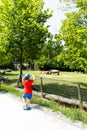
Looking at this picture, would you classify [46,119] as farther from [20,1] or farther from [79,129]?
[20,1]

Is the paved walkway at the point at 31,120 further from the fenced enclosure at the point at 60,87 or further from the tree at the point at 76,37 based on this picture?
the tree at the point at 76,37

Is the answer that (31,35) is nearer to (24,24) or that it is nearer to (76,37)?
(24,24)

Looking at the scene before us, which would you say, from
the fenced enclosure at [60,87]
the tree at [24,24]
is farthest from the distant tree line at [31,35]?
the fenced enclosure at [60,87]

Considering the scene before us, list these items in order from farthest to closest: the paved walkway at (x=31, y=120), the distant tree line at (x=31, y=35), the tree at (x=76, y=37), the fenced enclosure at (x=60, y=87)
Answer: the distant tree line at (x=31, y=35) < the tree at (x=76, y=37) < the fenced enclosure at (x=60, y=87) < the paved walkway at (x=31, y=120)

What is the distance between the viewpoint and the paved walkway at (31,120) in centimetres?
888

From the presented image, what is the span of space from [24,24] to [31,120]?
16075 millimetres

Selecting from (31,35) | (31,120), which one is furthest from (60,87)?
(31,120)

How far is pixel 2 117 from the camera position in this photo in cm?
1049

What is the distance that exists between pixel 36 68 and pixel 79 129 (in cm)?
5803

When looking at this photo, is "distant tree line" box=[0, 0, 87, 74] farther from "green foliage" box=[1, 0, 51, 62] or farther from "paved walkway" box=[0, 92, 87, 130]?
"paved walkway" box=[0, 92, 87, 130]

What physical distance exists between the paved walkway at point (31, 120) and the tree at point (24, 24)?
44.3 feet

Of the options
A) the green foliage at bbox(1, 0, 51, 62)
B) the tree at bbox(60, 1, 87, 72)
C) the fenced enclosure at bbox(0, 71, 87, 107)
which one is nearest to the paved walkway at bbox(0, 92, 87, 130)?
the fenced enclosure at bbox(0, 71, 87, 107)

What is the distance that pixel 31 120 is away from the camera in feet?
32.3

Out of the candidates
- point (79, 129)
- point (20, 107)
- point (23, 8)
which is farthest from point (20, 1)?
point (79, 129)
